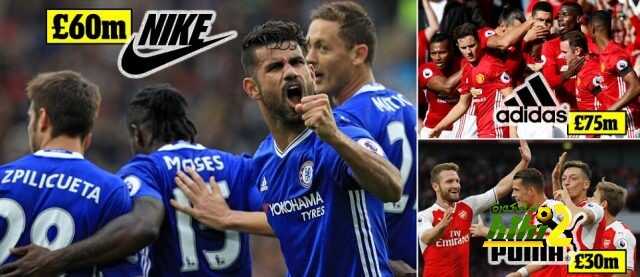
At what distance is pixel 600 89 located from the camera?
546cm

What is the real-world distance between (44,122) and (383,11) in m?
4.17

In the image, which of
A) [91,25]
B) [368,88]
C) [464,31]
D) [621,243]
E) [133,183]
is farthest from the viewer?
[91,25]

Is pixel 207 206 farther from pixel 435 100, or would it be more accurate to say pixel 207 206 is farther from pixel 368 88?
pixel 435 100

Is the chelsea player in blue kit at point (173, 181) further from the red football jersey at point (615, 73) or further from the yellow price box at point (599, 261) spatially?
the red football jersey at point (615, 73)

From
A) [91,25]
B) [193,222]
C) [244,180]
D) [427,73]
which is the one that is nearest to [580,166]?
[427,73]

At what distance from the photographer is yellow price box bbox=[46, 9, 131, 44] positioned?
6078 millimetres

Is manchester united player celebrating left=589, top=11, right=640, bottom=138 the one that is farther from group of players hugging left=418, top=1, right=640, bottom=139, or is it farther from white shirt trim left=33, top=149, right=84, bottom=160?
white shirt trim left=33, top=149, right=84, bottom=160

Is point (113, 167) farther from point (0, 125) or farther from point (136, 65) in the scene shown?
point (136, 65)

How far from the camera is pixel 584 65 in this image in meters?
5.47

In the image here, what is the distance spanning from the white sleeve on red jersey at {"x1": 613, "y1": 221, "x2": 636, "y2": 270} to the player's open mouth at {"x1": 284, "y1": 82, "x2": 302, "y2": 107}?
7.15 ft

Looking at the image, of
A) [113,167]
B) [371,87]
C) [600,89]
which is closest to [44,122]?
[371,87]

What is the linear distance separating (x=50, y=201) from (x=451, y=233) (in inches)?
80.3

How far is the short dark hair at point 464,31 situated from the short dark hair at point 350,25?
0.43 m

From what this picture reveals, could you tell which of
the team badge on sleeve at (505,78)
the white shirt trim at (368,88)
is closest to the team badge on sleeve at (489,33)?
the team badge on sleeve at (505,78)
